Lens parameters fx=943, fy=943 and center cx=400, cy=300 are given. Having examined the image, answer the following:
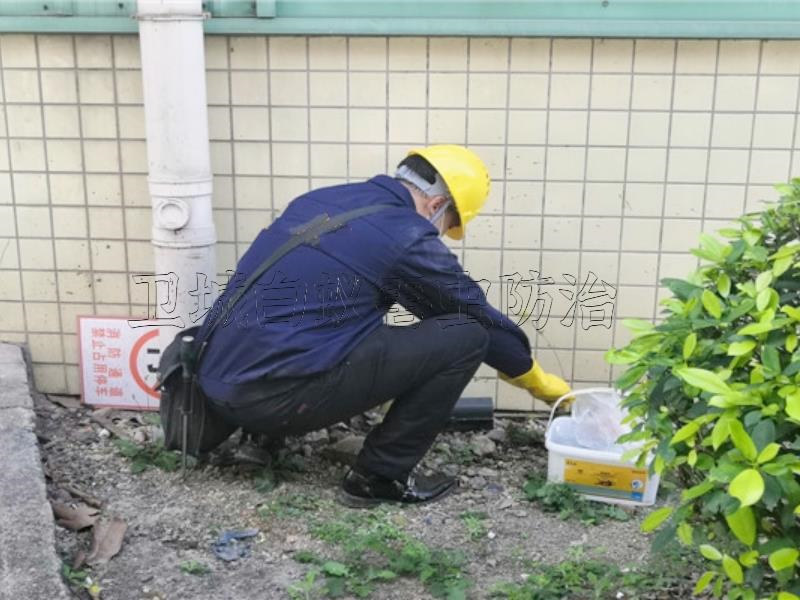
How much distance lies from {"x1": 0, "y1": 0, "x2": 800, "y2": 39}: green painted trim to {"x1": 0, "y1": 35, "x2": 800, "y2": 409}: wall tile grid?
75mm

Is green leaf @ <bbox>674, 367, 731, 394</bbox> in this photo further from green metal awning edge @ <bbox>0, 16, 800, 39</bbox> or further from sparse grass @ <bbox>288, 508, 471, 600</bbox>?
green metal awning edge @ <bbox>0, 16, 800, 39</bbox>

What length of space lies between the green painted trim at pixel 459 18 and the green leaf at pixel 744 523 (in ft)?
9.17

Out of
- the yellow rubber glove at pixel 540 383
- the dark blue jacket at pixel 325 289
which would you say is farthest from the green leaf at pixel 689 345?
the yellow rubber glove at pixel 540 383

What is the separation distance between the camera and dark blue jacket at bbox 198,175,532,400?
3492 millimetres

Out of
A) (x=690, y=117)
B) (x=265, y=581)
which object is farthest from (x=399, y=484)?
(x=690, y=117)

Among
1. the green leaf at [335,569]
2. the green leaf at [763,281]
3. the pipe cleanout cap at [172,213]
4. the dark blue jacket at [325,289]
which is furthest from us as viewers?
the pipe cleanout cap at [172,213]

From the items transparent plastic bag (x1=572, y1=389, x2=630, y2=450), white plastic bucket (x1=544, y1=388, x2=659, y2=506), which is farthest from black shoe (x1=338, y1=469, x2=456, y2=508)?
transparent plastic bag (x1=572, y1=389, x2=630, y2=450)

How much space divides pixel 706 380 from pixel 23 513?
7.54ft

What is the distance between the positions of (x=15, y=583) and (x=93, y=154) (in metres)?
2.31

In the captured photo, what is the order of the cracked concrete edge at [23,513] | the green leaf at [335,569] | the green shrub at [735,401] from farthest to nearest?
the green leaf at [335,569] < the cracked concrete edge at [23,513] < the green shrub at [735,401]

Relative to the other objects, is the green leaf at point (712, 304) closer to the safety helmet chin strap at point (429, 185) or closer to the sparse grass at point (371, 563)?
the sparse grass at point (371, 563)

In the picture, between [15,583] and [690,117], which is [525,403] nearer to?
[690,117]

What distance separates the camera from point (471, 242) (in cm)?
451

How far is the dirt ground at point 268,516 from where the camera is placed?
3189mm
